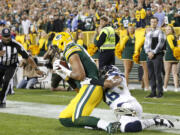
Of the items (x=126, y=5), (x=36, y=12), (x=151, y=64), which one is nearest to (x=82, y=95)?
(x=151, y=64)

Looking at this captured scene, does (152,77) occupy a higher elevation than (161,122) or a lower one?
lower

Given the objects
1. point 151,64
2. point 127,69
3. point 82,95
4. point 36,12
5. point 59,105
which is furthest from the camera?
point 36,12

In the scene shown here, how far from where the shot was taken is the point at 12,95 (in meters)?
14.5

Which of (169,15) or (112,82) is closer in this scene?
(112,82)

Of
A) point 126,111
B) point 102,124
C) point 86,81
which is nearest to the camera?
point 102,124

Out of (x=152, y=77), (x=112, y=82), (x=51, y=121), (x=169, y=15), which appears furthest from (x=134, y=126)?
(x=169, y=15)

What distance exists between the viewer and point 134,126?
6879mm

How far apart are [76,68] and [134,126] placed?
1.18 m

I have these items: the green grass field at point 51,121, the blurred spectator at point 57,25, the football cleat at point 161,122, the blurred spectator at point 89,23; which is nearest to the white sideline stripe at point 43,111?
the green grass field at point 51,121

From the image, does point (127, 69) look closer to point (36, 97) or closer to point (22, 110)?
point (36, 97)

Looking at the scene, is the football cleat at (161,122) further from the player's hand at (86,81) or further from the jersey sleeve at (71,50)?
the jersey sleeve at (71,50)

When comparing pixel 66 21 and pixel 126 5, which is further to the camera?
pixel 66 21

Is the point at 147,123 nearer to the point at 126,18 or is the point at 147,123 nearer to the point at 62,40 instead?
the point at 62,40

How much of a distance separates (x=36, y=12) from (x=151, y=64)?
15535 mm
